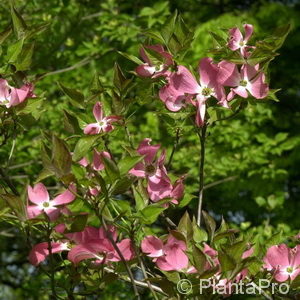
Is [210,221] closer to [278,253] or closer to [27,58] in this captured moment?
[278,253]

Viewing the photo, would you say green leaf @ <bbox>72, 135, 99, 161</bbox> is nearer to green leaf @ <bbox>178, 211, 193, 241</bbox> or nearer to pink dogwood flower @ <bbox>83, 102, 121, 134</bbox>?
pink dogwood flower @ <bbox>83, 102, 121, 134</bbox>

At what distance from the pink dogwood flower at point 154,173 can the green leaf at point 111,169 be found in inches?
9.5

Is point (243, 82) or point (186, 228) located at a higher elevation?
point (243, 82)

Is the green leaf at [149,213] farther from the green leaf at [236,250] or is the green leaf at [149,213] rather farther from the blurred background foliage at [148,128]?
the blurred background foliage at [148,128]

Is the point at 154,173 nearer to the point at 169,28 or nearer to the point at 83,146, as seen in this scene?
the point at 83,146

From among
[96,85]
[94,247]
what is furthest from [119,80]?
[94,247]

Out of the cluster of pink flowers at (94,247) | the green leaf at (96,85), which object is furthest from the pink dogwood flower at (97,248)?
the green leaf at (96,85)

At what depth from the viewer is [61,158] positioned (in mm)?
1154

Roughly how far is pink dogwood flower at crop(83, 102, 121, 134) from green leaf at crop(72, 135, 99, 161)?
6.9 inches

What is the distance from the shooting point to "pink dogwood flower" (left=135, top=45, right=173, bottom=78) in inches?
59.6

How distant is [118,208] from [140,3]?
12.1 feet

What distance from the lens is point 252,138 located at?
414 cm

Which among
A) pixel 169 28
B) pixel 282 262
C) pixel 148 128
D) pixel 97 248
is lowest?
pixel 148 128

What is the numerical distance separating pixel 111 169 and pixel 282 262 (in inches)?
18.0
